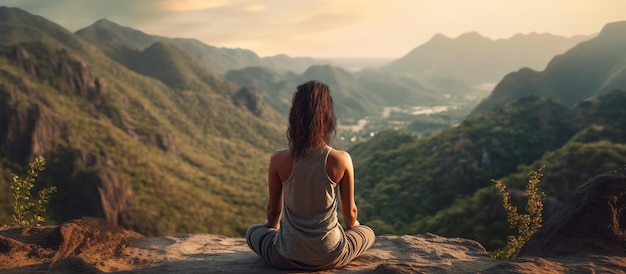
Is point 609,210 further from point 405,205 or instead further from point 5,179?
point 5,179

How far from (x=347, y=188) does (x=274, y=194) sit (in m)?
1.06

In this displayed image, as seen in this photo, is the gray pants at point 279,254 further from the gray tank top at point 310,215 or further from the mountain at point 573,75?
the mountain at point 573,75

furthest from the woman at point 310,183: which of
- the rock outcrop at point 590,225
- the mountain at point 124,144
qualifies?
the mountain at point 124,144

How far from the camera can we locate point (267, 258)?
5.95 metres

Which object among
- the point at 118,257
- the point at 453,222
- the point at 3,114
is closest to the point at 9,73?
the point at 3,114

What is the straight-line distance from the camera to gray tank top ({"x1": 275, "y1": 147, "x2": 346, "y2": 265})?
533 centimetres

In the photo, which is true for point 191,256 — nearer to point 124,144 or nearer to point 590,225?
point 590,225

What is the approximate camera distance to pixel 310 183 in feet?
17.5

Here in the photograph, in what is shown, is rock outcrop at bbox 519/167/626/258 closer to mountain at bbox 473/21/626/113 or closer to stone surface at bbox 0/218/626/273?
stone surface at bbox 0/218/626/273

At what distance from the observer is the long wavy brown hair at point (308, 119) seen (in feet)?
17.3

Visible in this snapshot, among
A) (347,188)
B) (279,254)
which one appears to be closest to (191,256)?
(279,254)

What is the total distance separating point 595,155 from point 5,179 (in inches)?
2935

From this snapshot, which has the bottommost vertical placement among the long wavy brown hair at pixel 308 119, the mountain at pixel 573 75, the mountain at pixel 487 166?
the mountain at pixel 487 166

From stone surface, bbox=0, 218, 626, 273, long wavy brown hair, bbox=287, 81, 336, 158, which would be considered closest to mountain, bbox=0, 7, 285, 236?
stone surface, bbox=0, 218, 626, 273
